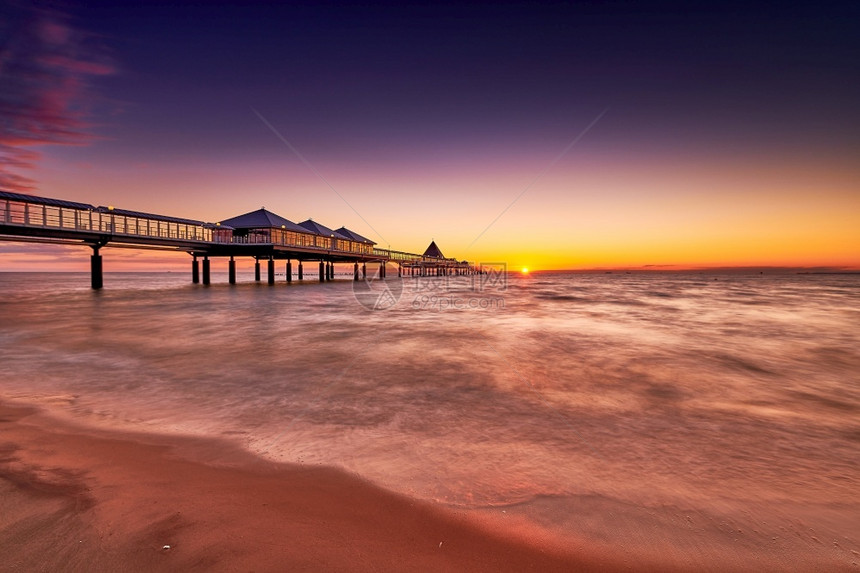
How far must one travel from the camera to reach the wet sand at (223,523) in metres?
2.48

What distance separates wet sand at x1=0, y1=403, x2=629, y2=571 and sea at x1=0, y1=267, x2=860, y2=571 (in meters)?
0.30

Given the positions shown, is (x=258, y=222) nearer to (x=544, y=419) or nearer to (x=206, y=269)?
(x=206, y=269)

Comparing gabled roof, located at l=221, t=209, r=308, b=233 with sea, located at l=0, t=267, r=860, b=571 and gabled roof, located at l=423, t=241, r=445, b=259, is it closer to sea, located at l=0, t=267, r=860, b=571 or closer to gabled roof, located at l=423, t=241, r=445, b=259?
sea, located at l=0, t=267, r=860, b=571

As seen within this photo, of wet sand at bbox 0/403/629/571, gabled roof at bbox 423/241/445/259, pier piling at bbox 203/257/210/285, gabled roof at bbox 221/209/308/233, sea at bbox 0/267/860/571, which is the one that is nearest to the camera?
wet sand at bbox 0/403/629/571

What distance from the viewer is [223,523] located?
2.86 metres

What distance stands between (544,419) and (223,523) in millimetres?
4200

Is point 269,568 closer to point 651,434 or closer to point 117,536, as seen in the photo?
point 117,536

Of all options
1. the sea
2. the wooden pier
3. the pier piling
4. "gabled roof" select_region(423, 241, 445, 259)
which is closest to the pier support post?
the wooden pier

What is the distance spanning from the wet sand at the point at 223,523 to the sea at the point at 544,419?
0.30m

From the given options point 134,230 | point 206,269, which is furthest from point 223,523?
point 206,269

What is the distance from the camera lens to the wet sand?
2484 mm

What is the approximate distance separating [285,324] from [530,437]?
1295 cm

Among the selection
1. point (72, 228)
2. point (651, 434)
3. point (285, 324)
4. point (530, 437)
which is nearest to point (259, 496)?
point (530, 437)

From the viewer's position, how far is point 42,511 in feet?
9.62
